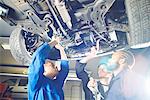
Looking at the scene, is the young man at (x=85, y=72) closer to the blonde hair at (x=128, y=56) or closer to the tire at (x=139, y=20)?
the blonde hair at (x=128, y=56)

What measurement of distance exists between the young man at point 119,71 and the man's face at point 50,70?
36 centimetres

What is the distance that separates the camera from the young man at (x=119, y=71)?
1687 millimetres

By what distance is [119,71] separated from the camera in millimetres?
1732

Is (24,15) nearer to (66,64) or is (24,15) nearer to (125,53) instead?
(66,64)

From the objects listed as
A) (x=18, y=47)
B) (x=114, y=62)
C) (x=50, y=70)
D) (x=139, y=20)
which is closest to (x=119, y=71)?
(x=114, y=62)

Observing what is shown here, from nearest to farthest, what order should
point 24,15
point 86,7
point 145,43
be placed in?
point 145,43, point 86,7, point 24,15

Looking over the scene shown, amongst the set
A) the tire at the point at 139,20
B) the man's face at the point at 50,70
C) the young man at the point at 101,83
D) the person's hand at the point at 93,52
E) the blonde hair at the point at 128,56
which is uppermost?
the tire at the point at 139,20

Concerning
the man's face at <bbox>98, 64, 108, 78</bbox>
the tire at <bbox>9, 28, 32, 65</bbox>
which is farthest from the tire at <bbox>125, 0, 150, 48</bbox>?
the tire at <bbox>9, 28, 32, 65</bbox>

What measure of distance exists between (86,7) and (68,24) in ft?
0.54

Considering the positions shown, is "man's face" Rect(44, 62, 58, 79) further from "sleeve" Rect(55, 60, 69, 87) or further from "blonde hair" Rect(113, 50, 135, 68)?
"blonde hair" Rect(113, 50, 135, 68)

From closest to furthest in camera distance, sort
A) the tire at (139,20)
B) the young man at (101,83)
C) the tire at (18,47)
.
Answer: the tire at (139,20)
the young man at (101,83)
the tire at (18,47)

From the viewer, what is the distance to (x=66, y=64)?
1.83 m

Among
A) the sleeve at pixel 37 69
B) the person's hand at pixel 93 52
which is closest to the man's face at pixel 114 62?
the person's hand at pixel 93 52

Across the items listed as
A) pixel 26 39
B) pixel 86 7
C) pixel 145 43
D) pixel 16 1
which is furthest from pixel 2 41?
pixel 145 43
